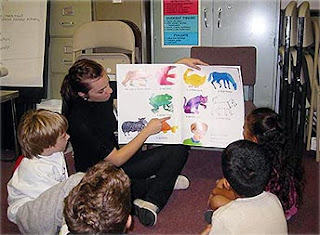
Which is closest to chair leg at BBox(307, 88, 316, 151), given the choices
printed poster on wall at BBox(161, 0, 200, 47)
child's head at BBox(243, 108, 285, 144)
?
printed poster on wall at BBox(161, 0, 200, 47)

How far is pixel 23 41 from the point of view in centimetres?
359

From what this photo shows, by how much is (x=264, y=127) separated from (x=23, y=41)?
2.36 metres

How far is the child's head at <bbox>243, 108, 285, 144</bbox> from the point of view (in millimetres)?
1915

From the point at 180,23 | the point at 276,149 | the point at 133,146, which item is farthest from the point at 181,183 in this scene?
the point at 180,23

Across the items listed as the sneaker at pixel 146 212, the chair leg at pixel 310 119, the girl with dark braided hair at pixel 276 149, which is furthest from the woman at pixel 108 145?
the chair leg at pixel 310 119

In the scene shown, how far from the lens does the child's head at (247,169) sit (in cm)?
145

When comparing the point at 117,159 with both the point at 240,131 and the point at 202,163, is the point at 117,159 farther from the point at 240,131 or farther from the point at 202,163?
the point at 202,163

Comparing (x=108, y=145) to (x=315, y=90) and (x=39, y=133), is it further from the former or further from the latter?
(x=315, y=90)

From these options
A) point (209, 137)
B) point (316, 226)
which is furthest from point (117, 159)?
point (316, 226)

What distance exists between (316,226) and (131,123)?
1.05 metres

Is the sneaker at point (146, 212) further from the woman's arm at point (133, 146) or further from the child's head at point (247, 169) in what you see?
the child's head at point (247, 169)

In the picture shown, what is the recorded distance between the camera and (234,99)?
2271 mm

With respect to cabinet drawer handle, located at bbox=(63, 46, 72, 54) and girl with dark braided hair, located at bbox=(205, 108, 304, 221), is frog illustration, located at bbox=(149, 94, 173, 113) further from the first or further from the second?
cabinet drawer handle, located at bbox=(63, 46, 72, 54)

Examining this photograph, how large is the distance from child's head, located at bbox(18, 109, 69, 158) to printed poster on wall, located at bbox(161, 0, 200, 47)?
170 cm
